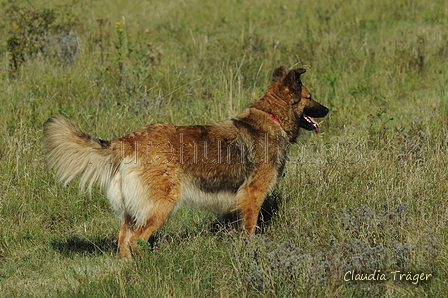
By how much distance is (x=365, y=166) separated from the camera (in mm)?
5332

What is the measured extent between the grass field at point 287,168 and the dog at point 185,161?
32 centimetres

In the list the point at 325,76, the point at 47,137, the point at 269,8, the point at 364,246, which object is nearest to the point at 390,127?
the point at 325,76

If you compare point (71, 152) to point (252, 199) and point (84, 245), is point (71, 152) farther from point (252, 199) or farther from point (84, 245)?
point (252, 199)

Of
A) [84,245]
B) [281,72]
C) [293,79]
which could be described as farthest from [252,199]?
[84,245]

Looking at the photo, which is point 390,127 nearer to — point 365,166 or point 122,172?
point 365,166

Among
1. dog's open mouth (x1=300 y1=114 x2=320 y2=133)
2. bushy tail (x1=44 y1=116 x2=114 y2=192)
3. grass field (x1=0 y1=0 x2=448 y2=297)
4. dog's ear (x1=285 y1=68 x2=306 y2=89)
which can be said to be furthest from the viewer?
dog's open mouth (x1=300 y1=114 x2=320 y2=133)

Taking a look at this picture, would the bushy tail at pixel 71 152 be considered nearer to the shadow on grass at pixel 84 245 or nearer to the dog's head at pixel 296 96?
the shadow on grass at pixel 84 245

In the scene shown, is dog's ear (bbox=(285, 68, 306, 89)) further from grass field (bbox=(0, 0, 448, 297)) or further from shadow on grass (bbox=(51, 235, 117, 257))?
shadow on grass (bbox=(51, 235, 117, 257))

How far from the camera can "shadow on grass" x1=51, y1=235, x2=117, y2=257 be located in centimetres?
464

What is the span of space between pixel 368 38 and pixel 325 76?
269 cm

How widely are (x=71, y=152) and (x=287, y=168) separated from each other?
2571mm

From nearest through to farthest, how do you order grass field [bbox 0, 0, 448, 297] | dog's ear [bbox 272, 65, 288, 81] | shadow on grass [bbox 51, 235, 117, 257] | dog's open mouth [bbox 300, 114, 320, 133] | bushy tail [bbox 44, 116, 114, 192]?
grass field [bbox 0, 0, 448, 297], bushy tail [bbox 44, 116, 114, 192], shadow on grass [bbox 51, 235, 117, 257], dog's ear [bbox 272, 65, 288, 81], dog's open mouth [bbox 300, 114, 320, 133]

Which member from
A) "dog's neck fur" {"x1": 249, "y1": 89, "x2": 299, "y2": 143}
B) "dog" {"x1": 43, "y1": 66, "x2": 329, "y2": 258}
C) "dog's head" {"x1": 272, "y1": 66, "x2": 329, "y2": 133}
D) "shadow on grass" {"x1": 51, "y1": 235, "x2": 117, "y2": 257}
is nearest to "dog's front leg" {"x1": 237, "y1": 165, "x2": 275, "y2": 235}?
"dog" {"x1": 43, "y1": 66, "x2": 329, "y2": 258}

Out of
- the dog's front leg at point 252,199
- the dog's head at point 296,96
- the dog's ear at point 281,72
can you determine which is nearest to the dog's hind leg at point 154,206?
the dog's front leg at point 252,199
